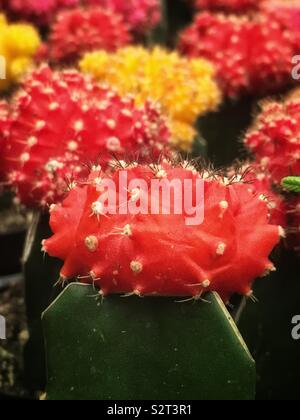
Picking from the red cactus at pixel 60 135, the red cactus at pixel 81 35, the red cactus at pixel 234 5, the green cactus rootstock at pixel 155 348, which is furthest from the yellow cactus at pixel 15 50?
the green cactus rootstock at pixel 155 348

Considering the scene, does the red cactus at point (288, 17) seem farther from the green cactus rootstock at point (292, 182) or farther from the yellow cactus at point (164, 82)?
the green cactus rootstock at point (292, 182)

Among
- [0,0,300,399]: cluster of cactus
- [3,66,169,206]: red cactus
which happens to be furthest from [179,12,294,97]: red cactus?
[3,66,169,206]: red cactus

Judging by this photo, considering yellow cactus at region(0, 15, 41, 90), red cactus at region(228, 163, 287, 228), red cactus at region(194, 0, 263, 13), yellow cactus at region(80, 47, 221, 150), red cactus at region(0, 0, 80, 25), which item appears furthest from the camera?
red cactus at region(194, 0, 263, 13)

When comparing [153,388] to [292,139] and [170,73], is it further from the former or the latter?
[170,73]

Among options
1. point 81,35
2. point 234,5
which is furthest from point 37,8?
point 234,5

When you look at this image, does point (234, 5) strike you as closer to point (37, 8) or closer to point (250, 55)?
point (250, 55)

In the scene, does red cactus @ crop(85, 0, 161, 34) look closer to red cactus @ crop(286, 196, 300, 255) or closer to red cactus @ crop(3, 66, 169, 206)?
red cactus @ crop(3, 66, 169, 206)
